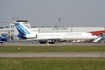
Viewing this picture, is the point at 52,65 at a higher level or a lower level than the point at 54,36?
lower

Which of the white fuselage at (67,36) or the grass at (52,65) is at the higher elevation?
the white fuselage at (67,36)

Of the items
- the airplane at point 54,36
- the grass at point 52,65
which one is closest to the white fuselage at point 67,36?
the airplane at point 54,36

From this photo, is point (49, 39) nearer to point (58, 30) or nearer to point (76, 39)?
point (76, 39)

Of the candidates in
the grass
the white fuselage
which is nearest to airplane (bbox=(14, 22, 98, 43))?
the white fuselage

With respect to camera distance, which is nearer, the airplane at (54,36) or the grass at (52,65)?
the grass at (52,65)

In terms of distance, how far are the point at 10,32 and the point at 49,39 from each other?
211ft

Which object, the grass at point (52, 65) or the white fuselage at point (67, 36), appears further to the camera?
the white fuselage at point (67, 36)

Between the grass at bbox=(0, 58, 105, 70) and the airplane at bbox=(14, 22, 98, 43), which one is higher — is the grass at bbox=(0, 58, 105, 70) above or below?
below

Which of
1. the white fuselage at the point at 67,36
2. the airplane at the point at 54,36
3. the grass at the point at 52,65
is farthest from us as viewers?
the airplane at the point at 54,36

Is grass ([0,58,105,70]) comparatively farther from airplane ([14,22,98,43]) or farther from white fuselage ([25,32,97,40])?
white fuselage ([25,32,97,40])

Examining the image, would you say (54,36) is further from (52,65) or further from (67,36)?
(52,65)

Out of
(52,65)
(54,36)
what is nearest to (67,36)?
(54,36)

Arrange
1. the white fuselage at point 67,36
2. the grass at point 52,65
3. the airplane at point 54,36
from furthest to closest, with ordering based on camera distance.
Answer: the airplane at point 54,36, the white fuselage at point 67,36, the grass at point 52,65

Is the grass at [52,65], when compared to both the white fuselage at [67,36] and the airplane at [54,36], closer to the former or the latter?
the airplane at [54,36]
